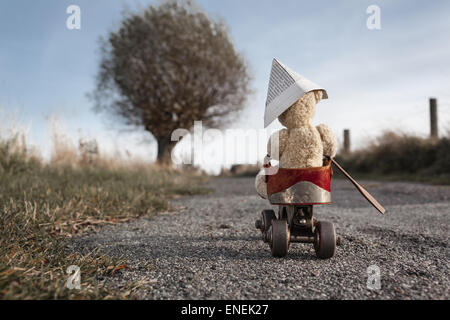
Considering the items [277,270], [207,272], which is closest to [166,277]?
[207,272]

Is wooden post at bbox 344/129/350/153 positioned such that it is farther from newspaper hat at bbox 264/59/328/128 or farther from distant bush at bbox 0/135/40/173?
newspaper hat at bbox 264/59/328/128

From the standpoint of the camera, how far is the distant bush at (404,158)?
8141mm

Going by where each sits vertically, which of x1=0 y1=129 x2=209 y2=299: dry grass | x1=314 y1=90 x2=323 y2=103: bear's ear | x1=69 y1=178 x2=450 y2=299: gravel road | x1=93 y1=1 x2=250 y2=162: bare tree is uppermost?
x1=93 y1=1 x2=250 y2=162: bare tree

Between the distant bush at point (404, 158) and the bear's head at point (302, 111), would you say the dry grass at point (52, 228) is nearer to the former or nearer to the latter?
the bear's head at point (302, 111)

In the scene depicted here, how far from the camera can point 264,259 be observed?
1.94m

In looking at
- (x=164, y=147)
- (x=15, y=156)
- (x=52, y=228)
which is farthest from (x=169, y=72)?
(x=52, y=228)

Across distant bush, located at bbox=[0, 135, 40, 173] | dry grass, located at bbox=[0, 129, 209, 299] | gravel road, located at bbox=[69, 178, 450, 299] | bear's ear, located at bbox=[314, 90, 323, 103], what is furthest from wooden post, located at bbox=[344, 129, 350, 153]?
bear's ear, located at bbox=[314, 90, 323, 103]

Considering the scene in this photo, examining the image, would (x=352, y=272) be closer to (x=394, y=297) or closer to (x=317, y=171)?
(x=394, y=297)

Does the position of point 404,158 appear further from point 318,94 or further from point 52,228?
point 52,228

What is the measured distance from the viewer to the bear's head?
2006mm

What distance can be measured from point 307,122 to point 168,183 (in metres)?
4.34

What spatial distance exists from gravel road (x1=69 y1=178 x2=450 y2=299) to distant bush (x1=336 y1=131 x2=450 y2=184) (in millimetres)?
5499

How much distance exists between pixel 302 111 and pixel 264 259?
0.96 metres

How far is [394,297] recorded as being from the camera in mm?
1432
